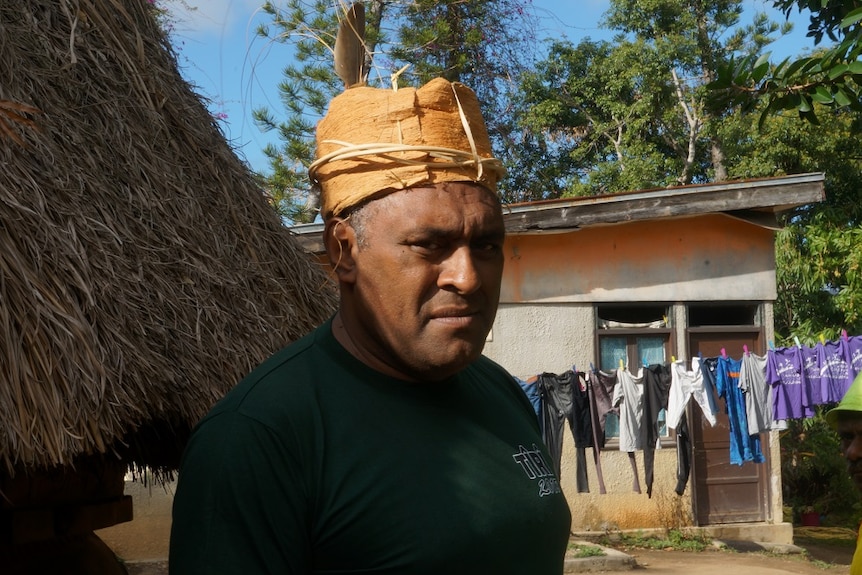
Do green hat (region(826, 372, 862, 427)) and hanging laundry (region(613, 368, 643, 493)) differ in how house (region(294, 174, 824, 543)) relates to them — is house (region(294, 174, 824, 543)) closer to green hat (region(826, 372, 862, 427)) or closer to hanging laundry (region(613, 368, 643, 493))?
hanging laundry (region(613, 368, 643, 493))

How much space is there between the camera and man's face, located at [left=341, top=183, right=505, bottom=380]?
1.65m

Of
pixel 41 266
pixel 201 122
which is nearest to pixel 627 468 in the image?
pixel 201 122

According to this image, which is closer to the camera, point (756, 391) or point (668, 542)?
point (756, 391)

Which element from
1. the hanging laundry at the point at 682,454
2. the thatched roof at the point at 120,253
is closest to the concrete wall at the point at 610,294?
the hanging laundry at the point at 682,454

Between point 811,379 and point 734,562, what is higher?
point 811,379

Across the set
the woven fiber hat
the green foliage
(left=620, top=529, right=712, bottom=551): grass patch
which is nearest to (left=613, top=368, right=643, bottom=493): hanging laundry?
(left=620, top=529, right=712, bottom=551): grass patch

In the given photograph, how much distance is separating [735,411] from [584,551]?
212cm

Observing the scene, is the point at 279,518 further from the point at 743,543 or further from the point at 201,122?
the point at 743,543

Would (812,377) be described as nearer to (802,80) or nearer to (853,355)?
(853,355)

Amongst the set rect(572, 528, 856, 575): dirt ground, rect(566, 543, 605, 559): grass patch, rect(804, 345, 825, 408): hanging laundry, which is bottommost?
rect(572, 528, 856, 575): dirt ground

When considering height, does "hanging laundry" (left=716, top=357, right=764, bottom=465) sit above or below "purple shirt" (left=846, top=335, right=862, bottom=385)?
below

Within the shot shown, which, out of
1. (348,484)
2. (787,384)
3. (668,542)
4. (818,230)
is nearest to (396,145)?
(348,484)

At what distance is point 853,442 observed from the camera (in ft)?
11.2

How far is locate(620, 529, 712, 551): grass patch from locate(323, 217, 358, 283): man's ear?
393 inches
